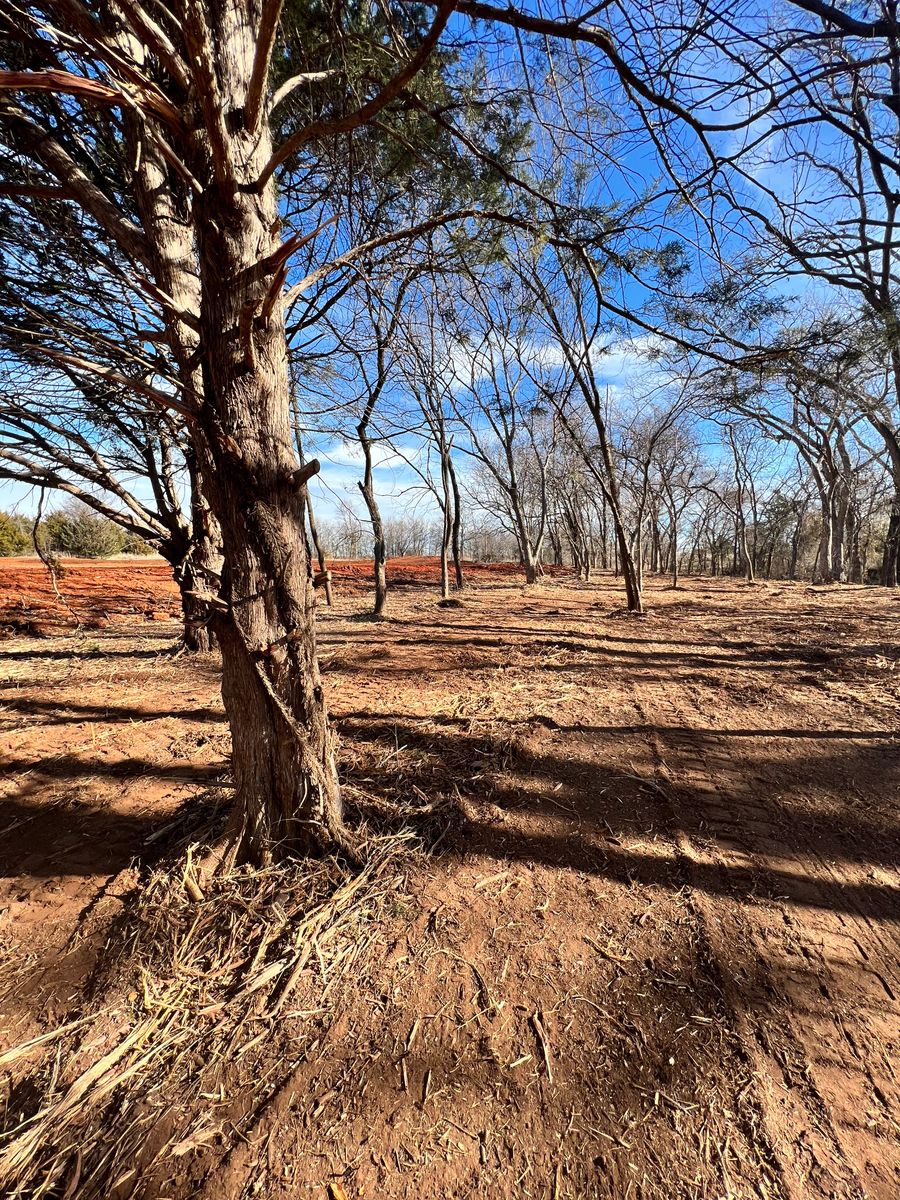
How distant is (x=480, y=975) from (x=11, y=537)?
100 ft

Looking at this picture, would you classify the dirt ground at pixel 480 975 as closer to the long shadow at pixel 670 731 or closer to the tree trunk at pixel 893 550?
the long shadow at pixel 670 731

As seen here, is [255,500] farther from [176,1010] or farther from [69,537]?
[69,537]

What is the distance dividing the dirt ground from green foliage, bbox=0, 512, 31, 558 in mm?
26872

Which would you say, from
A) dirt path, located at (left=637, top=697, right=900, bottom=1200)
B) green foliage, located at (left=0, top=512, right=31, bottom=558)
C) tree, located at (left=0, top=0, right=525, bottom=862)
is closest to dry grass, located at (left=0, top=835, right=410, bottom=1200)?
tree, located at (left=0, top=0, right=525, bottom=862)

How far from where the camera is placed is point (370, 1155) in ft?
3.70

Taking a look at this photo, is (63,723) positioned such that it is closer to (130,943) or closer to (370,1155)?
(130,943)

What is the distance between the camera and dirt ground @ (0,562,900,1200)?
113cm

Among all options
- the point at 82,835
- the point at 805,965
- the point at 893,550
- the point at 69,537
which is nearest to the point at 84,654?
the point at 82,835

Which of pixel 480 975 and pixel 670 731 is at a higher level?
pixel 670 731

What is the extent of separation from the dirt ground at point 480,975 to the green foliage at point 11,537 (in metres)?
26.9

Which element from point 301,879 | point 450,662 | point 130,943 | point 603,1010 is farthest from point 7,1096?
point 450,662

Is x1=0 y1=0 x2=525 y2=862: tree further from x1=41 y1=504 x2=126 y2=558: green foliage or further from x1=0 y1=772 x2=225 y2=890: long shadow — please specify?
x1=41 y1=504 x2=126 y2=558: green foliage

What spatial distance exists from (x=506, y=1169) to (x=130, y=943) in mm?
1412

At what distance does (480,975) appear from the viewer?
1565 mm
